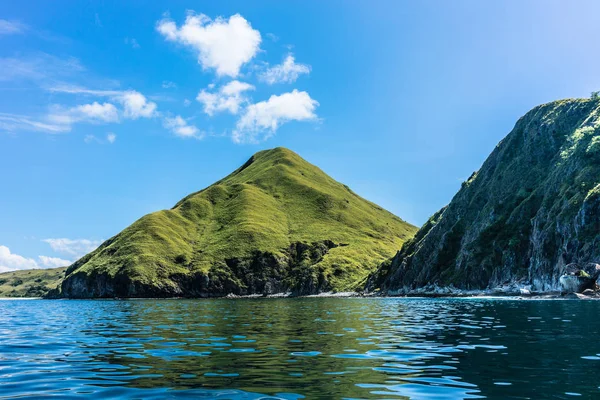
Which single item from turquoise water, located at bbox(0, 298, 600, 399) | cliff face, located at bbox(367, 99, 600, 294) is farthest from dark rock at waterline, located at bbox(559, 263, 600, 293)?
turquoise water, located at bbox(0, 298, 600, 399)

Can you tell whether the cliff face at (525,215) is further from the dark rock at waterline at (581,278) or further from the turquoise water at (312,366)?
the turquoise water at (312,366)

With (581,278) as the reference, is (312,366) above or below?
below

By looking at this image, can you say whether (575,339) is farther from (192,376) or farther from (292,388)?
(192,376)

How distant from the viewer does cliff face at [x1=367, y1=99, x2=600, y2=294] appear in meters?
123

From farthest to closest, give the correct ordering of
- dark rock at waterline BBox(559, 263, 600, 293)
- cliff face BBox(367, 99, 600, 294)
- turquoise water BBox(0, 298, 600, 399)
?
cliff face BBox(367, 99, 600, 294) < dark rock at waterline BBox(559, 263, 600, 293) < turquoise water BBox(0, 298, 600, 399)

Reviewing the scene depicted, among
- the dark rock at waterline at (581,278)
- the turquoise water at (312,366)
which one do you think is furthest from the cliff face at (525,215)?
the turquoise water at (312,366)

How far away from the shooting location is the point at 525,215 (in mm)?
151750

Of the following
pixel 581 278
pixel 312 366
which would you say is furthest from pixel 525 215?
pixel 312 366

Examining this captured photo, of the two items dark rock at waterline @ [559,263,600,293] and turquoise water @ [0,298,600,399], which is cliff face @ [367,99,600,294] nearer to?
dark rock at waterline @ [559,263,600,293]

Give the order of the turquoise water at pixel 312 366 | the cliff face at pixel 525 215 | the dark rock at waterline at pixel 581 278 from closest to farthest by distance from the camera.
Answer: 1. the turquoise water at pixel 312 366
2. the dark rock at waterline at pixel 581 278
3. the cliff face at pixel 525 215

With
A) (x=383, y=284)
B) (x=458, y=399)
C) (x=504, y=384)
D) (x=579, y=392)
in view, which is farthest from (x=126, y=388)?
(x=383, y=284)

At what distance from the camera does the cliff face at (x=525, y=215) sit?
12314 centimetres

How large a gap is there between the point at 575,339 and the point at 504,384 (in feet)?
46.8

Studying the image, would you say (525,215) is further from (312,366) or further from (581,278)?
(312,366)
